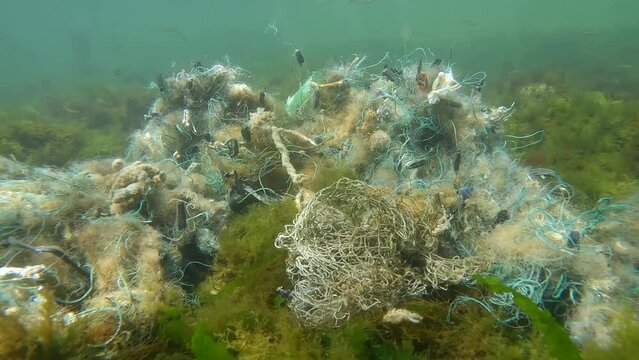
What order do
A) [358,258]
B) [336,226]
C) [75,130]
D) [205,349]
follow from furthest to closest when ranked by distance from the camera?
[75,130], [336,226], [358,258], [205,349]

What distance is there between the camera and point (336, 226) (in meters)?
2.86

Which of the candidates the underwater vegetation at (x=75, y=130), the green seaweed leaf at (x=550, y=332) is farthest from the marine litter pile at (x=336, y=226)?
the underwater vegetation at (x=75, y=130)

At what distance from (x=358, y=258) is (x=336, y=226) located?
0.37 meters

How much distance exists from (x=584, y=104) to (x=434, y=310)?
668 centimetres

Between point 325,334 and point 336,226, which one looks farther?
point 336,226

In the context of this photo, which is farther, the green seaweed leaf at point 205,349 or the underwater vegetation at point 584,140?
the underwater vegetation at point 584,140

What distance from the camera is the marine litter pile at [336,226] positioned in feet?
7.96

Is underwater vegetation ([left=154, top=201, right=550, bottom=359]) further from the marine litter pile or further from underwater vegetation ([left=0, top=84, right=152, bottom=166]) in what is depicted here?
underwater vegetation ([left=0, top=84, right=152, bottom=166])

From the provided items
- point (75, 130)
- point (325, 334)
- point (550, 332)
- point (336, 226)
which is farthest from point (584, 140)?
point (75, 130)

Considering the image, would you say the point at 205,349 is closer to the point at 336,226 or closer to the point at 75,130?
the point at 336,226

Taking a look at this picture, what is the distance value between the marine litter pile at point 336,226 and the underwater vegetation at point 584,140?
94cm

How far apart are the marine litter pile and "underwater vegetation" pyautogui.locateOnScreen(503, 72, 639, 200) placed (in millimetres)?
939

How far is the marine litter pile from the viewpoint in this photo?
243 centimetres

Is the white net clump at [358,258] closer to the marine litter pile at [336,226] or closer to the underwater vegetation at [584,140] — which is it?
the marine litter pile at [336,226]
